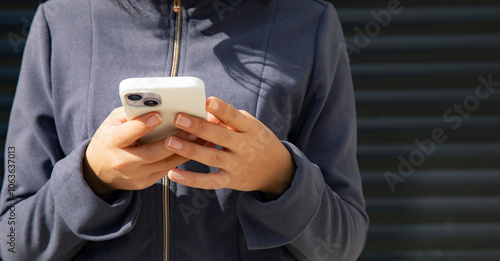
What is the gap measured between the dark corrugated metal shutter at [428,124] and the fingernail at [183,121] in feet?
5.51

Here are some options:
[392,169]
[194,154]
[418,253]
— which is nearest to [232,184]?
[194,154]

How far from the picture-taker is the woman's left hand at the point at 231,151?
1.00 meters

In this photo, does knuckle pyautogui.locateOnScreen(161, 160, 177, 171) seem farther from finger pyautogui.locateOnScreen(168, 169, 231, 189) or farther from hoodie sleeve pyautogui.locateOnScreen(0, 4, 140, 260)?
hoodie sleeve pyautogui.locateOnScreen(0, 4, 140, 260)

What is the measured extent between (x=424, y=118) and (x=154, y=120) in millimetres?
1841

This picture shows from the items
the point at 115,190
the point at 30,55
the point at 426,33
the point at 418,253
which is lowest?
the point at 418,253

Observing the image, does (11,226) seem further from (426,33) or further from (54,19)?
(426,33)

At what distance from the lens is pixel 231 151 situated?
1064mm

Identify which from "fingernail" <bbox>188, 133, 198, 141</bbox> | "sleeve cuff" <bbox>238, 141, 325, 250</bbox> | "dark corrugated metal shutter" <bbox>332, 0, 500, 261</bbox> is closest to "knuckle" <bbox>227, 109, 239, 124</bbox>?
"fingernail" <bbox>188, 133, 198, 141</bbox>

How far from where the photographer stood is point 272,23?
140cm

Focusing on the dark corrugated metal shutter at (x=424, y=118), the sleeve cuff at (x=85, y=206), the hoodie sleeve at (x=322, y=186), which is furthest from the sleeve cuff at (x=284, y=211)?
the dark corrugated metal shutter at (x=424, y=118)

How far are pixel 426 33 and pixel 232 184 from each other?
1.77m

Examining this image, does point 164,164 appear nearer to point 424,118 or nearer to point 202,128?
point 202,128

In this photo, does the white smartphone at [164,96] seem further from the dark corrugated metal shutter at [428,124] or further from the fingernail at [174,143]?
the dark corrugated metal shutter at [428,124]

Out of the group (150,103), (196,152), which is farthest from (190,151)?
(150,103)
